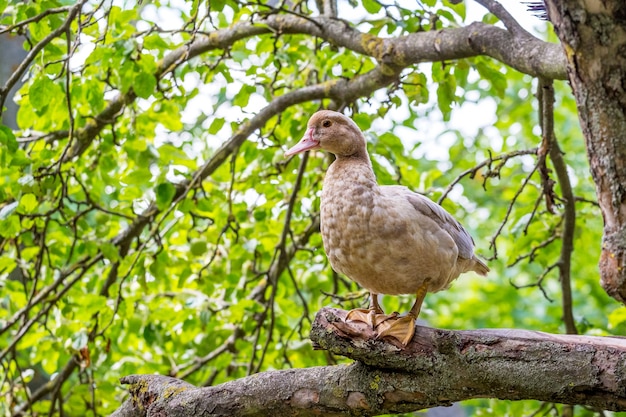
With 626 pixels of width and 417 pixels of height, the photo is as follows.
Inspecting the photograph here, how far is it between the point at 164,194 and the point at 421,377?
1981 mm

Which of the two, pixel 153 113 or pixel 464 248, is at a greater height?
pixel 153 113

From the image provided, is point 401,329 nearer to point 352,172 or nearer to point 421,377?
point 421,377

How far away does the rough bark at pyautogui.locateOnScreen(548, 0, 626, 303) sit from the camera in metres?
1.60

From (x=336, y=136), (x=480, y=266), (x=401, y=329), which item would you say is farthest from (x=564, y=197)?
(x=401, y=329)

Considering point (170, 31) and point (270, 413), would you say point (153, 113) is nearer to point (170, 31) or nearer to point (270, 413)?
point (170, 31)

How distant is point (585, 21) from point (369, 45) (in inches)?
89.2

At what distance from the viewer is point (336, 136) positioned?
2.93 metres

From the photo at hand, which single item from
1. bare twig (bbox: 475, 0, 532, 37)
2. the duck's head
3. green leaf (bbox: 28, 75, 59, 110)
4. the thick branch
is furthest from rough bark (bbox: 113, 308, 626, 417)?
green leaf (bbox: 28, 75, 59, 110)

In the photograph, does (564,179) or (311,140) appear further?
(564,179)

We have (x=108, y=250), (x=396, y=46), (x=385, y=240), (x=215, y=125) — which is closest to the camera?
(x=385, y=240)

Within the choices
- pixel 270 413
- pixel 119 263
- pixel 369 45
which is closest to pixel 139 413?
pixel 270 413

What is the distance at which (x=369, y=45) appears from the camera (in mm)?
3824

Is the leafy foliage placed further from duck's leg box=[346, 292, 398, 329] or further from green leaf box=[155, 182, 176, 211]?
duck's leg box=[346, 292, 398, 329]

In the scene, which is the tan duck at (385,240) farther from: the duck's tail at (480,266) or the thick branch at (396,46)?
the thick branch at (396,46)
